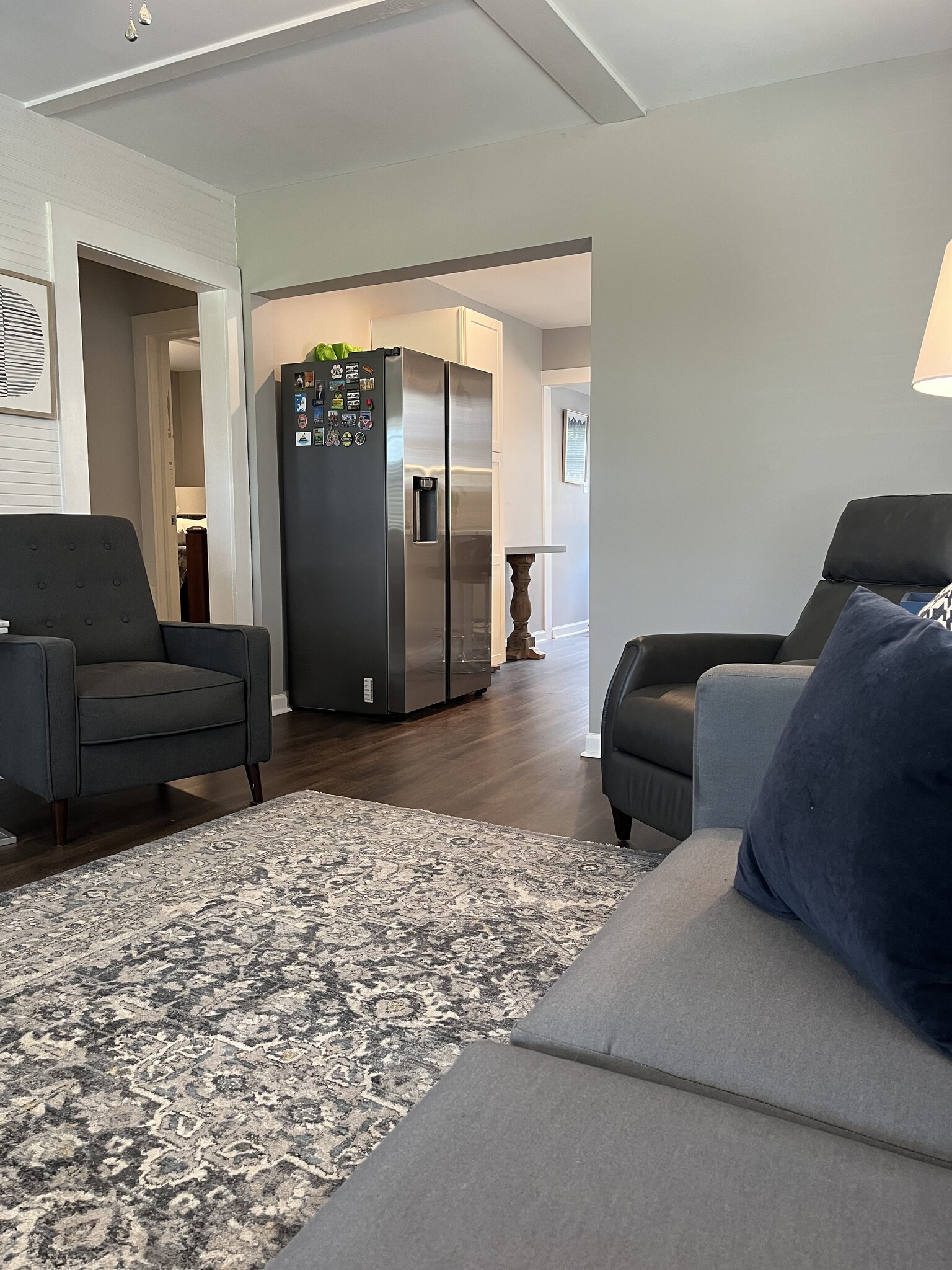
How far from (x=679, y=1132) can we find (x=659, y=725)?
66.5 inches

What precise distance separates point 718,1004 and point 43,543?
290 cm

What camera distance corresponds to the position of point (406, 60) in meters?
3.21

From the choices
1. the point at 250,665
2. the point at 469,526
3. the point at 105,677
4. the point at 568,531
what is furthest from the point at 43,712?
the point at 568,531

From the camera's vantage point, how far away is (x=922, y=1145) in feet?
2.49

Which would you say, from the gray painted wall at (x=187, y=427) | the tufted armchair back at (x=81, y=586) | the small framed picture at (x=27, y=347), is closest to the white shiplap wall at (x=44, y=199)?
the small framed picture at (x=27, y=347)

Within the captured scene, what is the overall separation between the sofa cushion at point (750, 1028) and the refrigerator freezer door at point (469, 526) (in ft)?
12.9

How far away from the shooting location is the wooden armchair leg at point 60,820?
268 centimetres

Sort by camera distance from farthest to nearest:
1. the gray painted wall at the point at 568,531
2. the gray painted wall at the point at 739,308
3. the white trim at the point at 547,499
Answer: the gray painted wall at the point at 568,531 → the white trim at the point at 547,499 → the gray painted wall at the point at 739,308

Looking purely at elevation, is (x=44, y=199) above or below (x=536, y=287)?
below

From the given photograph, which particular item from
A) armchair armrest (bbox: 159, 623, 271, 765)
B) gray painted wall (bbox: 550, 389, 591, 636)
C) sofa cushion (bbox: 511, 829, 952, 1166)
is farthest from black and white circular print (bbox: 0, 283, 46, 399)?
gray painted wall (bbox: 550, 389, 591, 636)

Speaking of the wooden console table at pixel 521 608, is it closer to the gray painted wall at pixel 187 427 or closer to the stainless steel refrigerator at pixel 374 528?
the stainless steel refrigerator at pixel 374 528

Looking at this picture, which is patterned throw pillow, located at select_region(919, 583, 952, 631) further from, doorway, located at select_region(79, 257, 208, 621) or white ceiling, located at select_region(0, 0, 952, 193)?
doorway, located at select_region(79, 257, 208, 621)

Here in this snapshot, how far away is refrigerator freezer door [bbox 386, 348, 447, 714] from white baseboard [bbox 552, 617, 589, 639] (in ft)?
11.5

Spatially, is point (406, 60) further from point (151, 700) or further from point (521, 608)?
point (521, 608)
